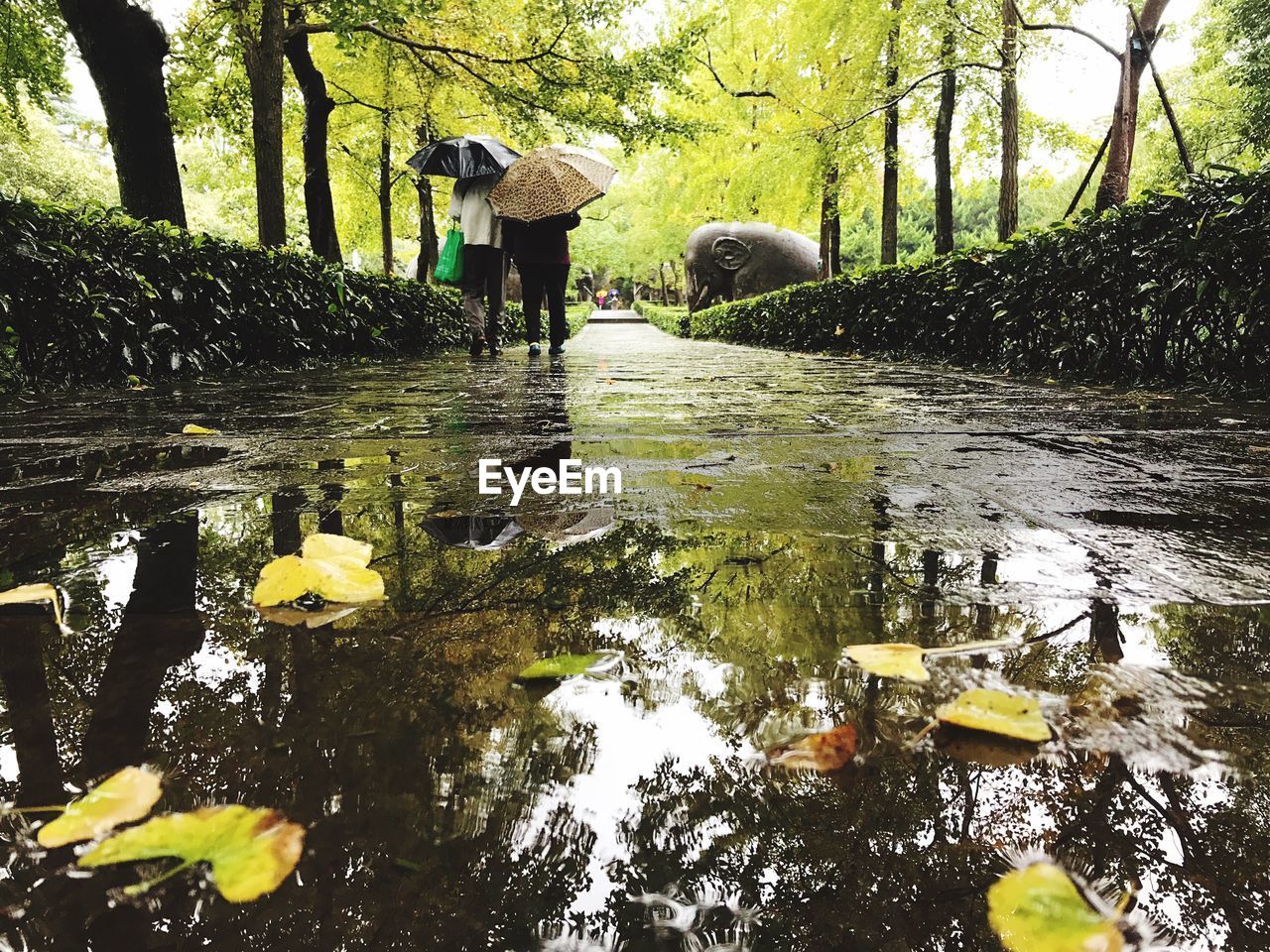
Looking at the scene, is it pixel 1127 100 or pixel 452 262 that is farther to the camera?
pixel 1127 100

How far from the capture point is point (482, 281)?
7.93 meters

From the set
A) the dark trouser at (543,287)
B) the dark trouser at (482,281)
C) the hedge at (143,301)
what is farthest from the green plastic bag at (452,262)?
the hedge at (143,301)

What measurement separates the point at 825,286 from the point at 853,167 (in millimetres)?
2780

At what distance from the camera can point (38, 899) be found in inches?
21.6

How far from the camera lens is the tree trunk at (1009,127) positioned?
965 cm

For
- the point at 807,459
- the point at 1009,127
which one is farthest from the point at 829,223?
the point at 807,459

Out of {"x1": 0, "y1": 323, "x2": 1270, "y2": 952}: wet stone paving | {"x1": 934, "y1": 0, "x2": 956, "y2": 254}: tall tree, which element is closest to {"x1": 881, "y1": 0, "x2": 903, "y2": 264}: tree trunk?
{"x1": 934, "y1": 0, "x2": 956, "y2": 254}: tall tree

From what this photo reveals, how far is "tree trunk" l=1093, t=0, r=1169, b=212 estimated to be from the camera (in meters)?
8.49

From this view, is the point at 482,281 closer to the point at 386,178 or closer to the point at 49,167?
the point at 386,178

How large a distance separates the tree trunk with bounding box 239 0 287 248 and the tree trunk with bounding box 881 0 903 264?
8.80 meters

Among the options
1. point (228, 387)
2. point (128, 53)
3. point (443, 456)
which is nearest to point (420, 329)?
point (128, 53)

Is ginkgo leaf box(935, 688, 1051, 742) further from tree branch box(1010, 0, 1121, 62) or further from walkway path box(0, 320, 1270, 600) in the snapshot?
tree branch box(1010, 0, 1121, 62)

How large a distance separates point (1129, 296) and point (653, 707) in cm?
556

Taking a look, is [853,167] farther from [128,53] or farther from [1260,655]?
[1260,655]
